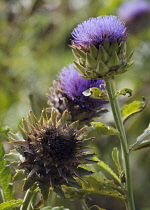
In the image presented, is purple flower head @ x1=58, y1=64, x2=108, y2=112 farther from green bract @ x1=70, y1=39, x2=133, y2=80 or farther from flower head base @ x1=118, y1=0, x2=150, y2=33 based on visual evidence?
flower head base @ x1=118, y1=0, x2=150, y2=33

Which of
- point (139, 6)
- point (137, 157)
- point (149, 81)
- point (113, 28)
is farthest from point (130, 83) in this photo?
point (113, 28)

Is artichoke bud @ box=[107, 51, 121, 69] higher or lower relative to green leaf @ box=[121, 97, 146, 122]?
higher

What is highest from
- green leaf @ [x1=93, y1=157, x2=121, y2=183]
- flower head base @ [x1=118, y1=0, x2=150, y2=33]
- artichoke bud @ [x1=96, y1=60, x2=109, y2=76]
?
flower head base @ [x1=118, y1=0, x2=150, y2=33]

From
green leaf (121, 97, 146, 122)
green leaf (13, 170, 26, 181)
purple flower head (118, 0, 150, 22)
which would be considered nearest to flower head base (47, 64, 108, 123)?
green leaf (121, 97, 146, 122)

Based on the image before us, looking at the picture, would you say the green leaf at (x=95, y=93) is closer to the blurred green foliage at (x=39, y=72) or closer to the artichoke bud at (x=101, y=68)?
the artichoke bud at (x=101, y=68)

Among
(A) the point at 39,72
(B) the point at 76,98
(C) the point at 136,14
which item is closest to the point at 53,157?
(B) the point at 76,98

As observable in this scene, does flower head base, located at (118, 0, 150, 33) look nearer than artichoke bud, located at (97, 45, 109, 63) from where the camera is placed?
No

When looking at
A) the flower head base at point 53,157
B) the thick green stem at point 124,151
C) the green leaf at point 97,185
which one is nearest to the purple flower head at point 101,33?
the thick green stem at point 124,151
